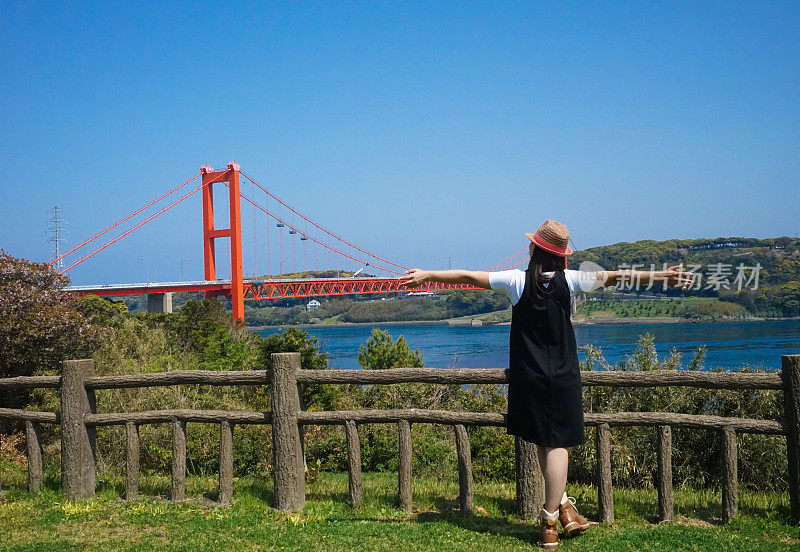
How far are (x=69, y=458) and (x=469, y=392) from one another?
5422mm

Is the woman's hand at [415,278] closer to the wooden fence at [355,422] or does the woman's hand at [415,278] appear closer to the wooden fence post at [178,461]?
the wooden fence at [355,422]

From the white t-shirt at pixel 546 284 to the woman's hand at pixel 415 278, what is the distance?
38cm

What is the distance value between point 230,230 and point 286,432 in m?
28.8

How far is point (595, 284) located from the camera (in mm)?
3311

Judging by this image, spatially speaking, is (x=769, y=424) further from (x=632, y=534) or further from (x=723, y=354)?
(x=723, y=354)

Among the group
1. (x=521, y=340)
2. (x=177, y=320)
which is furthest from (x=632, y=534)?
(x=177, y=320)

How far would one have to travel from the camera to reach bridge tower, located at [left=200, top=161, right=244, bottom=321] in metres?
26.8

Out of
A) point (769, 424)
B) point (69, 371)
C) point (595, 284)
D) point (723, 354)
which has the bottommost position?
point (723, 354)

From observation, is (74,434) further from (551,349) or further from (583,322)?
(583,322)

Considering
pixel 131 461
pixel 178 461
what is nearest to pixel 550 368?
pixel 178 461

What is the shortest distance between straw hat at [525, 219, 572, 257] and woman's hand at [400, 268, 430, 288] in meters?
0.63

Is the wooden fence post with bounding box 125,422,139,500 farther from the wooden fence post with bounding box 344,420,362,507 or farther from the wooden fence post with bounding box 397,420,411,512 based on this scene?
the wooden fence post with bounding box 397,420,411,512

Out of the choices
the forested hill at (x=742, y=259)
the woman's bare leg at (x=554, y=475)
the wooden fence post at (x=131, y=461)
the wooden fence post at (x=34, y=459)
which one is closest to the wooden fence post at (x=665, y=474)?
the woman's bare leg at (x=554, y=475)

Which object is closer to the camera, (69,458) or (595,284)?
(595,284)
